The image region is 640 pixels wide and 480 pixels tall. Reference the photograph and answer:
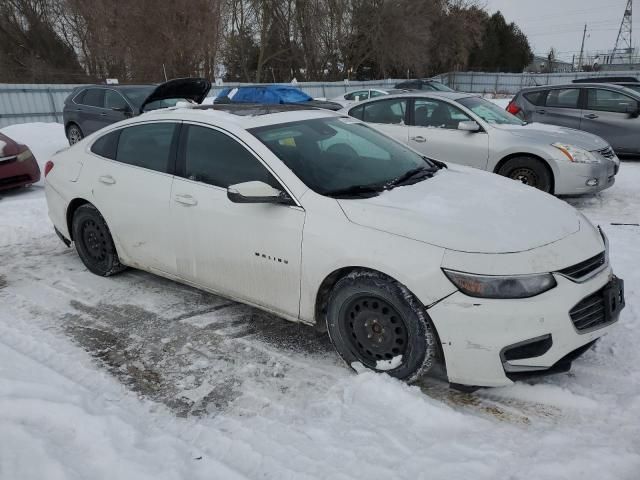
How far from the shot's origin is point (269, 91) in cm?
1523

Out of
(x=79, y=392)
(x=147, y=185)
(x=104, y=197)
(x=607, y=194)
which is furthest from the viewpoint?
(x=607, y=194)

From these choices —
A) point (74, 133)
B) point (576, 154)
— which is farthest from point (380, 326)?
point (74, 133)

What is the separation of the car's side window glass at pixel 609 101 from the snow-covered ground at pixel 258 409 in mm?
6777

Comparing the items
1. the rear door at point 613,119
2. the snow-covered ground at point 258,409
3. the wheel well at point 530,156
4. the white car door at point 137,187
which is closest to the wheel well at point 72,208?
the white car door at point 137,187

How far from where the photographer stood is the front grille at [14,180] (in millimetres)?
7791

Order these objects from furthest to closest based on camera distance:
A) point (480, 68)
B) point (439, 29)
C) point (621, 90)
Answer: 1. point (480, 68)
2. point (439, 29)
3. point (621, 90)

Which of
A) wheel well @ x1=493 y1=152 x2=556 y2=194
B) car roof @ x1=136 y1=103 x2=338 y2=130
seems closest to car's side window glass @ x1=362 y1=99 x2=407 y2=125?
wheel well @ x1=493 y1=152 x2=556 y2=194

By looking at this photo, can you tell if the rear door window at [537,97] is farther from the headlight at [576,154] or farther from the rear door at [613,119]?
the headlight at [576,154]

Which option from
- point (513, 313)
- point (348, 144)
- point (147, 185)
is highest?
point (348, 144)

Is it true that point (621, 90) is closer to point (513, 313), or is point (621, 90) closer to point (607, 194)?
point (607, 194)

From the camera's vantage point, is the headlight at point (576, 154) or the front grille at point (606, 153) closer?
the headlight at point (576, 154)

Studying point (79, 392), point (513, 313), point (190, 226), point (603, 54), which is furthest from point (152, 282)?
point (603, 54)

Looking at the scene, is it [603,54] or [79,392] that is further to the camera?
[603,54]

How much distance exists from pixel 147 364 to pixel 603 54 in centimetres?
6165
